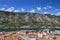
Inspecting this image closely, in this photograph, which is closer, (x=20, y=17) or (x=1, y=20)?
(x=1, y=20)

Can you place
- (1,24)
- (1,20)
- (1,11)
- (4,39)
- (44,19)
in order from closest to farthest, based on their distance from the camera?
(4,39) → (1,24) → (1,20) → (1,11) → (44,19)

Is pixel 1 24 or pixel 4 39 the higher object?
pixel 4 39

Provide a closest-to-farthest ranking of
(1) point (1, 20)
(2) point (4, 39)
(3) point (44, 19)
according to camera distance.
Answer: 1. (2) point (4, 39)
2. (1) point (1, 20)
3. (3) point (44, 19)

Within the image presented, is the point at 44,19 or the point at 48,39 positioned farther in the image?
the point at 44,19

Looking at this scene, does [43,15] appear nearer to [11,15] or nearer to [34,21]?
[34,21]

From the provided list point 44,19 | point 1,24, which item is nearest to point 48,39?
point 1,24

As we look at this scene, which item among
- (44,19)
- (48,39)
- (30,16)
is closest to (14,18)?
(30,16)

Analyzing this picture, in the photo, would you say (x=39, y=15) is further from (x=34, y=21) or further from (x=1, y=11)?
(x=1, y=11)

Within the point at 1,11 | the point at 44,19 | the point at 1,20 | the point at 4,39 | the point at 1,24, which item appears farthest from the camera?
the point at 44,19
